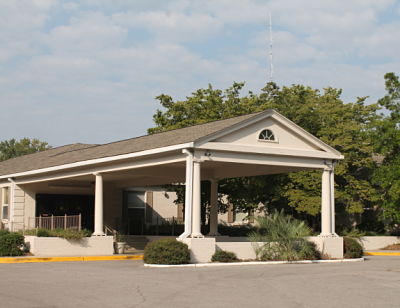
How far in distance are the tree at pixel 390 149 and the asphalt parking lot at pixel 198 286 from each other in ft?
40.8

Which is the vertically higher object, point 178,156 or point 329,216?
point 178,156

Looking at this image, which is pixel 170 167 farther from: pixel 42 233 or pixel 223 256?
pixel 223 256

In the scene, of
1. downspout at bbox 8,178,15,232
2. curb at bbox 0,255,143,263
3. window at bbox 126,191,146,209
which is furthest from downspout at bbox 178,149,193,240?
window at bbox 126,191,146,209

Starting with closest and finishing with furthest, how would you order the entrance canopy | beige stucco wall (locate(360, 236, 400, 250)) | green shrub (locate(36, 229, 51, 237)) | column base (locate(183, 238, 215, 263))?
column base (locate(183, 238, 215, 263)) < the entrance canopy < green shrub (locate(36, 229, 51, 237)) < beige stucco wall (locate(360, 236, 400, 250))

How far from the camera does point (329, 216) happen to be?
83.4ft

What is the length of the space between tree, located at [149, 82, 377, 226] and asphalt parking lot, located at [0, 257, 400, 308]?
1285 centimetres

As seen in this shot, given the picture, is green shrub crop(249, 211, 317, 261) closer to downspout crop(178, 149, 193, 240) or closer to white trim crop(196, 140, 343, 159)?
white trim crop(196, 140, 343, 159)

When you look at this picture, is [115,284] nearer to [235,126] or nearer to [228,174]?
[235,126]

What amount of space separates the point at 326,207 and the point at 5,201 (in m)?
17.9

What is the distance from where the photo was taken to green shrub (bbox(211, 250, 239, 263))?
21734 millimetres

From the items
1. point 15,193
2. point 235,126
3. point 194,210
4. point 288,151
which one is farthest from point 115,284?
point 15,193

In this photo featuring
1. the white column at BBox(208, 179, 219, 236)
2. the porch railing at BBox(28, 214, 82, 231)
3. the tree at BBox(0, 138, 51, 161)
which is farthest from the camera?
the tree at BBox(0, 138, 51, 161)

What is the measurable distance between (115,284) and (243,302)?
3.97m

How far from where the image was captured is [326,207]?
1001 inches
